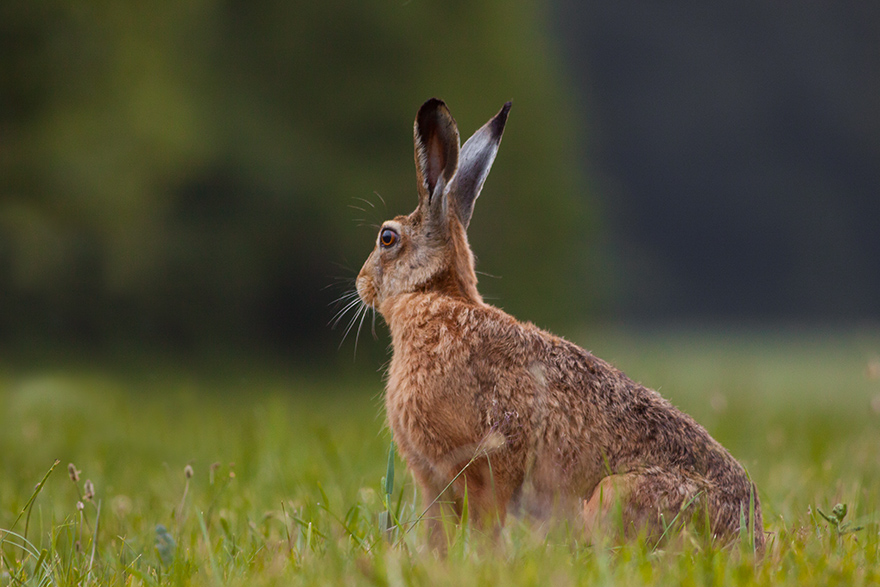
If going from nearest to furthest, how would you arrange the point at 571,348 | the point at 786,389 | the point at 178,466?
the point at 571,348, the point at 178,466, the point at 786,389

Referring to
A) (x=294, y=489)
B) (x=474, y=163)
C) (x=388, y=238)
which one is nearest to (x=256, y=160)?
(x=294, y=489)

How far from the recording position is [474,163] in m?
3.97

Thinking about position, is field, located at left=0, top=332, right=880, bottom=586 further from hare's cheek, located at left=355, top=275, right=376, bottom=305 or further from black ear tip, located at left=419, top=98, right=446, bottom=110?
black ear tip, located at left=419, top=98, right=446, bottom=110

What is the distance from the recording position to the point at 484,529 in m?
3.18

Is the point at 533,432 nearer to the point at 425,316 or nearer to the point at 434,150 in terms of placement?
the point at 425,316

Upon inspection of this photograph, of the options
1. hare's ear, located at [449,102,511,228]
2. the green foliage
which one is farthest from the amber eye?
the green foliage

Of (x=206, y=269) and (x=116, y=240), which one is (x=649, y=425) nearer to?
(x=116, y=240)

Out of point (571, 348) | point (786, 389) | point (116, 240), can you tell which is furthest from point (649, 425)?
point (786, 389)

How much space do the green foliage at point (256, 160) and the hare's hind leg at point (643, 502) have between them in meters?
5.26

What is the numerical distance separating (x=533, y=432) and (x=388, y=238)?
3.92 ft

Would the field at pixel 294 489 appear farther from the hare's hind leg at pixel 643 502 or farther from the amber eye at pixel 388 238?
the amber eye at pixel 388 238

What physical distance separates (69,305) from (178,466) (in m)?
4.52

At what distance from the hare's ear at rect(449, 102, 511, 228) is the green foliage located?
4.14m

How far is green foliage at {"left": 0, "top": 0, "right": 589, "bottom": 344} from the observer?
7320 millimetres
